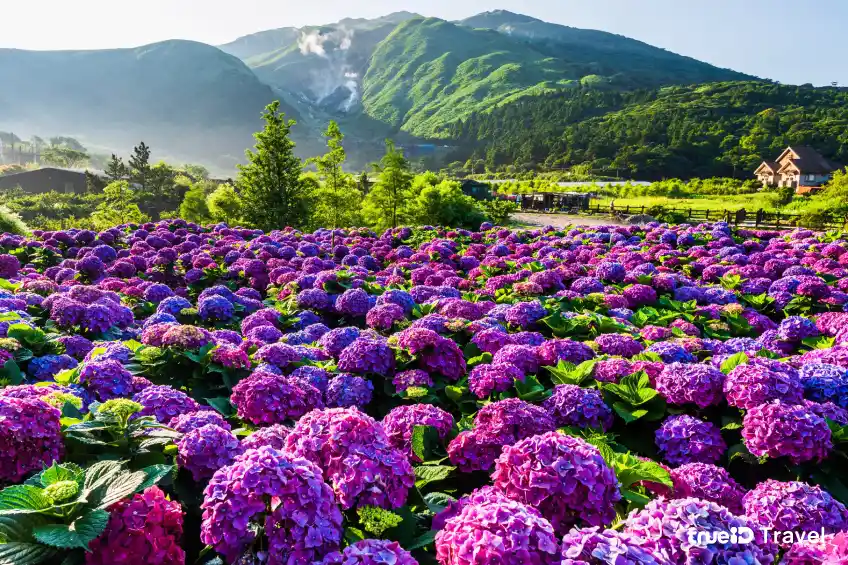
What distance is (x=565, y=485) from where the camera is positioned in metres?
2.05

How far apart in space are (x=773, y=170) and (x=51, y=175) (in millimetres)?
115340

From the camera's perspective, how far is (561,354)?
15.0ft

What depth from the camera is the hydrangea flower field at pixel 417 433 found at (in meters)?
1.79

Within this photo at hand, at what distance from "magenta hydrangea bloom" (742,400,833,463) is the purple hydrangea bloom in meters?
2.55

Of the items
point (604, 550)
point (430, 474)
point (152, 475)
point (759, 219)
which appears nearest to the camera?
point (604, 550)

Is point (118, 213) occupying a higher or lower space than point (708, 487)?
lower

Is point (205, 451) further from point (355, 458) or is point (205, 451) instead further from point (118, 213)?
point (118, 213)

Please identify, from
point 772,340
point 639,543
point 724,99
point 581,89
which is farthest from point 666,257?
point 581,89

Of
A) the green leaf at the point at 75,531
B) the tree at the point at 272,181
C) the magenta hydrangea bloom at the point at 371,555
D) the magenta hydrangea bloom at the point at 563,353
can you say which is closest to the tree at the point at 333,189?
the tree at the point at 272,181

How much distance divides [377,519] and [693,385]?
8.25 ft

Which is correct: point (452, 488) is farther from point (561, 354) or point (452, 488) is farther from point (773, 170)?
point (773, 170)

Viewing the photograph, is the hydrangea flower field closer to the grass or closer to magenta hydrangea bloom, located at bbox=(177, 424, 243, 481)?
magenta hydrangea bloom, located at bbox=(177, 424, 243, 481)

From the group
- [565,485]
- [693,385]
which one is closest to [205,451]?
[565,485]

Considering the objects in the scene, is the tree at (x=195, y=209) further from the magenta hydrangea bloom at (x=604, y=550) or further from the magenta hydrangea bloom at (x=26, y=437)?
the magenta hydrangea bloom at (x=604, y=550)
